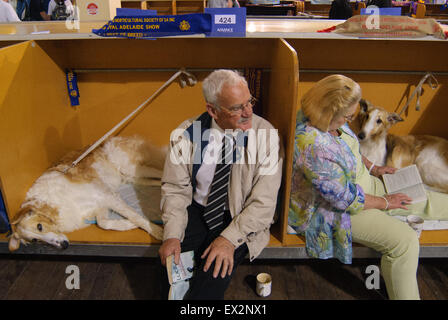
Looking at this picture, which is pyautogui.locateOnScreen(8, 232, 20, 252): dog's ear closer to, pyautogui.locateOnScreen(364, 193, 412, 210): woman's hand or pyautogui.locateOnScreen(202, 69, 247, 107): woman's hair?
pyautogui.locateOnScreen(202, 69, 247, 107): woman's hair

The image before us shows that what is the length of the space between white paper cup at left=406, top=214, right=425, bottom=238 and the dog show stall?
4.5 inches

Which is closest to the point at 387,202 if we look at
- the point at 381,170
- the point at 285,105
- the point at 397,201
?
the point at 397,201

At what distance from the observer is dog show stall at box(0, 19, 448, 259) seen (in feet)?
6.26

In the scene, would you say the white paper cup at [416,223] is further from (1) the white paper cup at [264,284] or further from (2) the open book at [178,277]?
(2) the open book at [178,277]

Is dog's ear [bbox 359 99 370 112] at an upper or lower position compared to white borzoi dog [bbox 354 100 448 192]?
upper

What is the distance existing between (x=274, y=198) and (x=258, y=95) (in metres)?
0.92

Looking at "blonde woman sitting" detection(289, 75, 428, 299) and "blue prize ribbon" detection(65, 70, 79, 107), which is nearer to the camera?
"blonde woman sitting" detection(289, 75, 428, 299)

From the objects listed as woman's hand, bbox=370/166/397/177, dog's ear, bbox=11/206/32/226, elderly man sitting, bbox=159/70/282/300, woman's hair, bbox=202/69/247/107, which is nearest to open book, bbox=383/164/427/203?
woman's hand, bbox=370/166/397/177

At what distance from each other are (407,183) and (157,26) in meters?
1.66

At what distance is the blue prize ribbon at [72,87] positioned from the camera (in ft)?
7.99

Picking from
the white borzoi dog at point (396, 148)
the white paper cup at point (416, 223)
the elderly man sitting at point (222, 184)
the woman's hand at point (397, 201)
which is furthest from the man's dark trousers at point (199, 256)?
the white borzoi dog at point (396, 148)

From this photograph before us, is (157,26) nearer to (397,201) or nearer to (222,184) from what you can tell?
(222,184)

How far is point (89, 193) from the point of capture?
2180 millimetres
